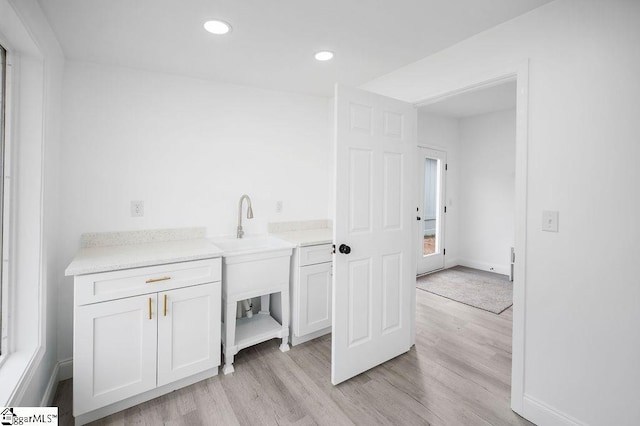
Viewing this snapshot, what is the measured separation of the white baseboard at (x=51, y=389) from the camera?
5.65 ft

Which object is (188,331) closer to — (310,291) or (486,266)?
(310,291)

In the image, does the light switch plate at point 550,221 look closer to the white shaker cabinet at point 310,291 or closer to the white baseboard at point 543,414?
the white baseboard at point 543,414

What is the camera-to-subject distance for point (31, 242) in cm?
162

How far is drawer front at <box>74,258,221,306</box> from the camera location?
161 centimetres

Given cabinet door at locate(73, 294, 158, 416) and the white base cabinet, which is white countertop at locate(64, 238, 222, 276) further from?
cabinet door at locate(73, 294, 158, 416)

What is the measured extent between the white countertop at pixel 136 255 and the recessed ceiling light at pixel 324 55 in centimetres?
161

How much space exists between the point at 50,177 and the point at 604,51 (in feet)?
10.2

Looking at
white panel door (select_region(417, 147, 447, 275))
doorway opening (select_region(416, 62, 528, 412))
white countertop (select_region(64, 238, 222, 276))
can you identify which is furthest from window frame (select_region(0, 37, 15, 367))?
white panel door (select_region(417, 147, 447, 275))

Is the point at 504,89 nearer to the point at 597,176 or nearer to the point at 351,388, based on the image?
the point at 597,176

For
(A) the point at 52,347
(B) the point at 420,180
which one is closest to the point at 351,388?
(A) the point at 52,347

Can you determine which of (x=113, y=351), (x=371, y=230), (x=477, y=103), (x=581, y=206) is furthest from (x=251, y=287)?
(x=477, y=103)

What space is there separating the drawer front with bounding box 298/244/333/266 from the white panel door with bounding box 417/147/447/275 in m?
2.39

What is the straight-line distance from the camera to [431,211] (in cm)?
475

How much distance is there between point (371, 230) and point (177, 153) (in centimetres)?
174
